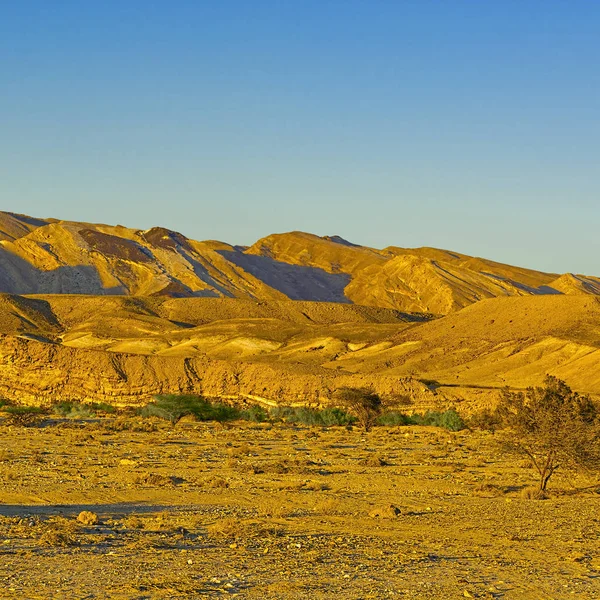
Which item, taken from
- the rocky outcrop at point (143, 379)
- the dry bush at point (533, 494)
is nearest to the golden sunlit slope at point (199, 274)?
the rocky outcrop at point (143, 379)

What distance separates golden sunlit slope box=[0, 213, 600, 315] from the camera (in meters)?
118

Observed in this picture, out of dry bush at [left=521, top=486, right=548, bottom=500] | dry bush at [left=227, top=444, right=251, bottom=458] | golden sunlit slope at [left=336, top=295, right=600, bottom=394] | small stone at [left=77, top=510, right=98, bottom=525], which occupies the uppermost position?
golden sunlit slope at [left=336, top=295, right=600, bottom=394]

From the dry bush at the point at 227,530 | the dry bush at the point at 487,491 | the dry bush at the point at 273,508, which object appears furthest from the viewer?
the dry bush at the point at 487,491

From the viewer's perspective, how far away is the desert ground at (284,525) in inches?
449

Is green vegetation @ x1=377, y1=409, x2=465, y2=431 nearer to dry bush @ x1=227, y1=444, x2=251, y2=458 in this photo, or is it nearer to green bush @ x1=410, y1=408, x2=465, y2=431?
green bush @ x1=410, y1=408, x2=465, y2=431

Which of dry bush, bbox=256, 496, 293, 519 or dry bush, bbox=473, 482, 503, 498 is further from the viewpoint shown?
dry bush, bbox=473, 482, 503, 498

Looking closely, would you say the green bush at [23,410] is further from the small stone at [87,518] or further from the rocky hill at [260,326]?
the small stone at [87,518]

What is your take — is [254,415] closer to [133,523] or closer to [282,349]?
[282,349]

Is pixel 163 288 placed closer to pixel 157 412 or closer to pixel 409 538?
pixel 157 412

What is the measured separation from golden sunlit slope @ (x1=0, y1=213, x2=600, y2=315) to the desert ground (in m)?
87.6

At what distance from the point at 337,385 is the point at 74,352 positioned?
14.4m

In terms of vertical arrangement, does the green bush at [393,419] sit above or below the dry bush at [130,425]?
above

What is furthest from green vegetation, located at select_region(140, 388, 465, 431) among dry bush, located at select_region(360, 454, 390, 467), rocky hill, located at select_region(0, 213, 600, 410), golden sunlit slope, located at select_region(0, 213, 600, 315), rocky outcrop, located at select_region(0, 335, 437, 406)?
golden sunlit slope, located at select_region(0, 213, 600, 315)

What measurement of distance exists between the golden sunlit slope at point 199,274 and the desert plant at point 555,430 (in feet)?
300
